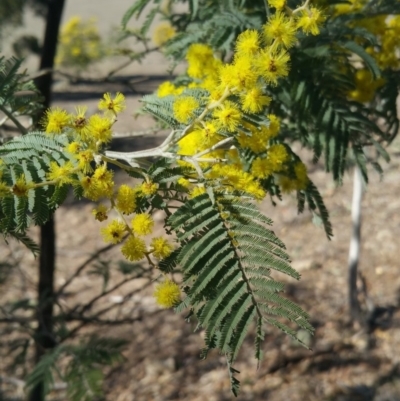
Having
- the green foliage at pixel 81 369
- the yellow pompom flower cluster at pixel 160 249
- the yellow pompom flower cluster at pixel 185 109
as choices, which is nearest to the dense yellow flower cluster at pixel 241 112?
the yellow pompom flower cluster at pixel 185 109

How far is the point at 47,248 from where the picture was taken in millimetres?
2488

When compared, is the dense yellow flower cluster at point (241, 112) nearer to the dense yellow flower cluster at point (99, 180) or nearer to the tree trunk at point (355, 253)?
the dense yellow flower cluster at point (99, 180)

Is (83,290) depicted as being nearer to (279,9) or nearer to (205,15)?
(205,15)

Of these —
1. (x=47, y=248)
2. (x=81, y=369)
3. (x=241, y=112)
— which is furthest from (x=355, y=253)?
(x=241, y=112)

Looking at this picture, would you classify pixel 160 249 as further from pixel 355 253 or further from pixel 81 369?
pixel 355 253

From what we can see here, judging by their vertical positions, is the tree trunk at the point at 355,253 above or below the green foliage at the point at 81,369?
above

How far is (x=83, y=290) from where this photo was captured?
4.04 meters

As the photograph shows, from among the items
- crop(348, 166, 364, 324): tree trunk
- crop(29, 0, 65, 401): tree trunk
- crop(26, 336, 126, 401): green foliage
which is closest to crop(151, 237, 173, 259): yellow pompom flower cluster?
crop(26, 336, 126, 401): green foliage

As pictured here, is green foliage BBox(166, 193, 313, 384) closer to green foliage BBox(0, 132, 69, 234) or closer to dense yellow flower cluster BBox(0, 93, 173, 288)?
dense yellow flower cluster BBox(0, 93, 173, 288)

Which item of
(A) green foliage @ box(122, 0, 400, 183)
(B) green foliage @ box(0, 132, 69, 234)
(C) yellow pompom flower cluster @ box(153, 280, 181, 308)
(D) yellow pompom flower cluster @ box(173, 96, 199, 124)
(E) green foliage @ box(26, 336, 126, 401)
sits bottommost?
(C) yellow pompom flower cluster @ box(153, 280, 181, 308)

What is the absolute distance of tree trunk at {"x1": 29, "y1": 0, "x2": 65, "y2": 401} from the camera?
2.32 meters

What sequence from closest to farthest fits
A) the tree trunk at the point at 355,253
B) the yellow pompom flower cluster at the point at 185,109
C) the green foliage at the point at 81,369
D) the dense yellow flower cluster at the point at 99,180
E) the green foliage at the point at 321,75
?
the dense yellow flower cluster at the point at 99,180 < the yellow pompom flower cluster at the point at 185,109 < the green foliage at the point at 321,75 < the green foliage at the point at 81,369 < the tree trunk at the point at 355,253

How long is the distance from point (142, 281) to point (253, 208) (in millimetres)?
3316

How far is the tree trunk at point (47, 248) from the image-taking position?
7.61 ft
